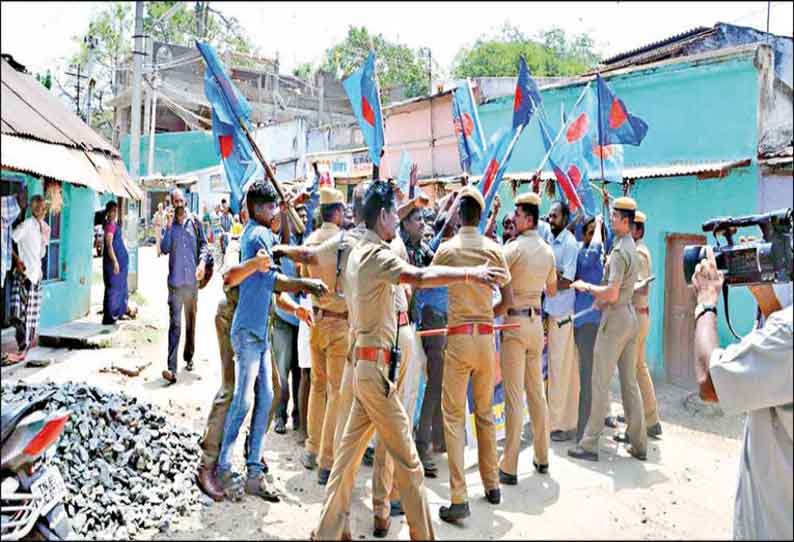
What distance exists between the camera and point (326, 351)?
5.11 meters

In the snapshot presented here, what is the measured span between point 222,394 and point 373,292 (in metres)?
1.72

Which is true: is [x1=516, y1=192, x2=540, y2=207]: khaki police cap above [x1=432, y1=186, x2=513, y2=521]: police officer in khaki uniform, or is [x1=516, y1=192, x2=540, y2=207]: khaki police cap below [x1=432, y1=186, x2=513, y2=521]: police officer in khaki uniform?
above

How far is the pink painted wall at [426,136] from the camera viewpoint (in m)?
15.8

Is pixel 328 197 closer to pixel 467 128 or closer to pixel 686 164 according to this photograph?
pixel 467 128

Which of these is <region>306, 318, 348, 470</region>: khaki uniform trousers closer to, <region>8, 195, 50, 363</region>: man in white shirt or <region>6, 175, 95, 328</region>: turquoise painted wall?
<region>8, 195, 50, 363</region>: man in white shirt

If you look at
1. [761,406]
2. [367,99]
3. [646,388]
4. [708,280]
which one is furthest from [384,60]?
[761,406]

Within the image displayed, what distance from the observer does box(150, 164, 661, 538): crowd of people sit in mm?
3682

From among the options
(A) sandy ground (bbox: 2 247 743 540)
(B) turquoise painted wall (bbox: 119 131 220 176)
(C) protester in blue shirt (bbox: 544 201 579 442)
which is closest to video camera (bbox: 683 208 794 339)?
(A) sandy ground (bbox: 2 247 743 540)

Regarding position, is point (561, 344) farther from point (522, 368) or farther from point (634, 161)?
point (634, 161)

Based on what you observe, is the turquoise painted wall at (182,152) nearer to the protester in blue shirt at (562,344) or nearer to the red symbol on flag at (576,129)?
Answer: the red symbol on flag at (576,129)

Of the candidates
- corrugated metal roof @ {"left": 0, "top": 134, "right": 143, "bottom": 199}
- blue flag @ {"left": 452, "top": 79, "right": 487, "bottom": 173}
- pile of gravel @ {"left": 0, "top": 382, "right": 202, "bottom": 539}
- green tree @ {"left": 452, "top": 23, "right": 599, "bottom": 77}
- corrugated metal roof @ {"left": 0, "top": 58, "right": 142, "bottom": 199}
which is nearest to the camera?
pile of gravel @ {"left": 0, "top": 382, "right": 202, "bottom": 539}

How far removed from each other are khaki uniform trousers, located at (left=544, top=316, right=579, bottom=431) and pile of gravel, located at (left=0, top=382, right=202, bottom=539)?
328 centimetres

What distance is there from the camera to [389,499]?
4281 mm

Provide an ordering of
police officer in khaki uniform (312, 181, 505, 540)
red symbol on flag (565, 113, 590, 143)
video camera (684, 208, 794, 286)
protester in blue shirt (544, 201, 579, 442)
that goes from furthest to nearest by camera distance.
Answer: red symbol on flag (565, 113, 590, 143)
protester in blue shirt (544, 201, 579, 442)
police officer in khaki uniform (312, 181, 505, 540)
video camera (684, 208, 794, 286)
